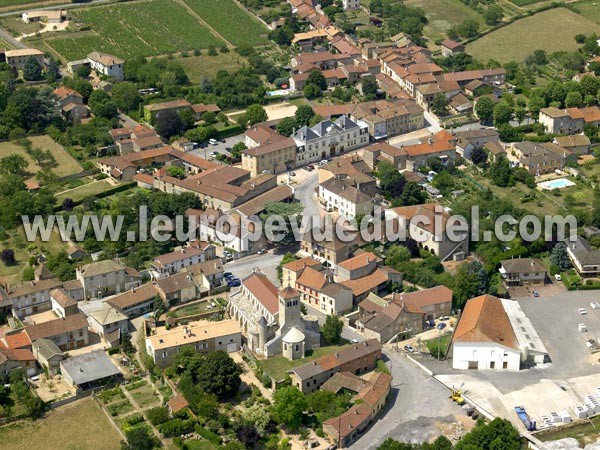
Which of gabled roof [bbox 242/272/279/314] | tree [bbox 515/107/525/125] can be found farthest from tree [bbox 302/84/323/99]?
gabled roof [bbox 242/272/279/314]

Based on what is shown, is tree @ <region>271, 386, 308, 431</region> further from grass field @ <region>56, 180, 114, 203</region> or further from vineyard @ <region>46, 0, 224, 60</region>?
vineyard @ <region>46, 0, 224, 60</region>

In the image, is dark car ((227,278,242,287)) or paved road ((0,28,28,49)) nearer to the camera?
dark car ((227,278,242,287))

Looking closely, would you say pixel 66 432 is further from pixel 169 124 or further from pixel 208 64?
pixel 208 64

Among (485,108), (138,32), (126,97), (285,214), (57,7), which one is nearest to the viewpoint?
(285,214)

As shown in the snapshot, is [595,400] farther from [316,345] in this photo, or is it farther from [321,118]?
[321,118]

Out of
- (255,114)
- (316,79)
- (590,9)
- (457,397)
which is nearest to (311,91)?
(316,79)

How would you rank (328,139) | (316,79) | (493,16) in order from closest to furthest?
(328,139) → (316,79) → (493,16)
